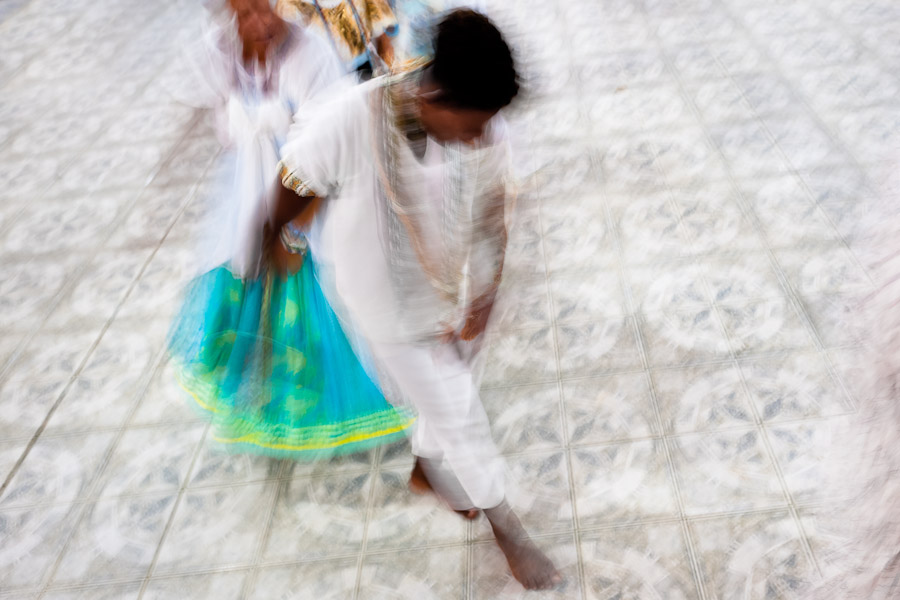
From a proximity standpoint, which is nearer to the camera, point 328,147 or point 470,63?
point 470,63

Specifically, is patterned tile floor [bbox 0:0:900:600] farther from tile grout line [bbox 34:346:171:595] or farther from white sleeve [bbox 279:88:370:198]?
white sleeve [bbox 279:88:370:198]

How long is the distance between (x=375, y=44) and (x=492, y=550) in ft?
4.28

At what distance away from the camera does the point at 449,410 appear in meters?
1.40

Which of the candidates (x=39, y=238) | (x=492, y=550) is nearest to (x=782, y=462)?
(x=492, y=550)

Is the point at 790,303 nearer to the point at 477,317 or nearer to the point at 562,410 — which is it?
the point at 562,410

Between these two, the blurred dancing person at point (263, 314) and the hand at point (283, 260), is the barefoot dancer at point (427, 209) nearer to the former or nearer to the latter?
the hand at point (283, 260)

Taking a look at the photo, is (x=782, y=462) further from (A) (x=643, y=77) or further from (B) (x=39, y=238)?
(B) (x=39, y=238)

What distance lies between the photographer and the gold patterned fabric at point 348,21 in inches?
69.2

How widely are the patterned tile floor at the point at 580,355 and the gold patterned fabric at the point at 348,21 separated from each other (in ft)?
→ 1.56

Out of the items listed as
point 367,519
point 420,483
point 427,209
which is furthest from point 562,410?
point 427,209

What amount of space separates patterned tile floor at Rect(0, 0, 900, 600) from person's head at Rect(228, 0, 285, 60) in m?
0.60

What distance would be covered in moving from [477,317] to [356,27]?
88 cm

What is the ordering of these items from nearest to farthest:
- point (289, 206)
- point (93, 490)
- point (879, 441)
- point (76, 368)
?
1. point (879, 441)
2. point (289, 206)
3. point (93, 490)
4. point (76, 368)

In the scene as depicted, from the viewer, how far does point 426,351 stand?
1340mm
